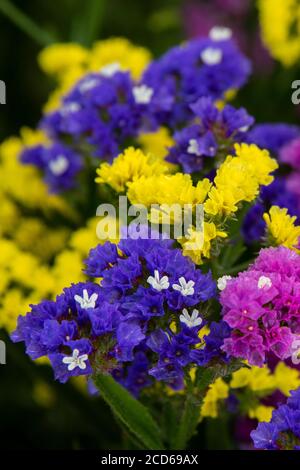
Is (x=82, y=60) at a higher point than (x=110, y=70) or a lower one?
higher

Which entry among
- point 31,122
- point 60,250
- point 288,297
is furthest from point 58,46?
point 288,297

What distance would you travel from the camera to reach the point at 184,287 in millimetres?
812

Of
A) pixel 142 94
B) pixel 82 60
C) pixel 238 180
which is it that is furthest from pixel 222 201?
pixel 82 60

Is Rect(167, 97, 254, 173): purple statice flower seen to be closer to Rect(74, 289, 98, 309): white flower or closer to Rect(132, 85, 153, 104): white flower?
Rect(132, 85, 153, 104): white flower

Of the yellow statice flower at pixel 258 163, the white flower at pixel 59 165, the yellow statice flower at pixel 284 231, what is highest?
the white flower at pixel 59 165

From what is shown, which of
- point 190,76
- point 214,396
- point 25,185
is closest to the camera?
point 214,396

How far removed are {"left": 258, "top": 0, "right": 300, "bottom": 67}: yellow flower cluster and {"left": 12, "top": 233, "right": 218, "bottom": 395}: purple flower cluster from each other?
0.72m

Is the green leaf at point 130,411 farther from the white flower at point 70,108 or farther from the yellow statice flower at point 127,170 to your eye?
the white flower at point 70,108

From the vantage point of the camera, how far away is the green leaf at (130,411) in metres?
0.87

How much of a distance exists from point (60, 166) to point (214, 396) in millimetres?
505

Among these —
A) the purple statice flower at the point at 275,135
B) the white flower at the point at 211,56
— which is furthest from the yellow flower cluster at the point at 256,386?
the white flower at the point at 211,56

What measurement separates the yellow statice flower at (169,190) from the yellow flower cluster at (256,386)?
0.78 feet

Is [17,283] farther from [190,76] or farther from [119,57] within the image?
[119,57]

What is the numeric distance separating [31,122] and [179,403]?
1209mm
